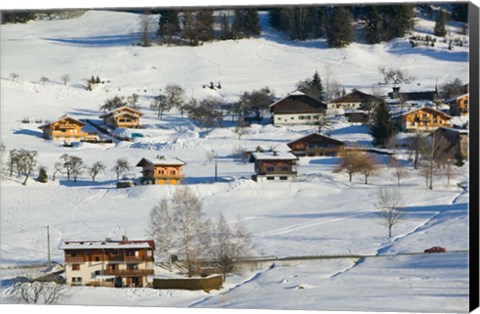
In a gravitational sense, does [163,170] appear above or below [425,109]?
below

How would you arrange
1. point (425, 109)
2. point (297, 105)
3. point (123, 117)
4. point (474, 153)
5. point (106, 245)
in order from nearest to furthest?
1. point (474, 153)
2. point (106, 245)
3. point (425, 109)
4. point (297, 105)
5. point (123, 117)

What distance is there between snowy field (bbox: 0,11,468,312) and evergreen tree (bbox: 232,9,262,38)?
20 centimetres

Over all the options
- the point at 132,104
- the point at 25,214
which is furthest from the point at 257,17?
the point at 25,214

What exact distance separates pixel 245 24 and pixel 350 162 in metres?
2.10

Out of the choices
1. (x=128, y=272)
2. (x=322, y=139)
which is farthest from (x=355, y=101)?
(x=128, y=272)

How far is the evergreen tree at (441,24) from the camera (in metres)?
14.0

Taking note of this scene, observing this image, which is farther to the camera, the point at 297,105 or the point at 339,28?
the point at 297,105

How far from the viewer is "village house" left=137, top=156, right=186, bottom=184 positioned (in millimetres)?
16000

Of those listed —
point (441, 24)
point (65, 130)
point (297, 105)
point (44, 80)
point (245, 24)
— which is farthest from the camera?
point (44, 80)

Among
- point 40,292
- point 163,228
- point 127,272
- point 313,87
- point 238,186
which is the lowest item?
point 40,292

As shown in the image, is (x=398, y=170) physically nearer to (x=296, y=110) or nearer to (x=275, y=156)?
(x=275, y=156)

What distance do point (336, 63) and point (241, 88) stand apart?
1.30 m

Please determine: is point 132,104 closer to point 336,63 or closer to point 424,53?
point 336,63

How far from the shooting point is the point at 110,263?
14844 millimetres
